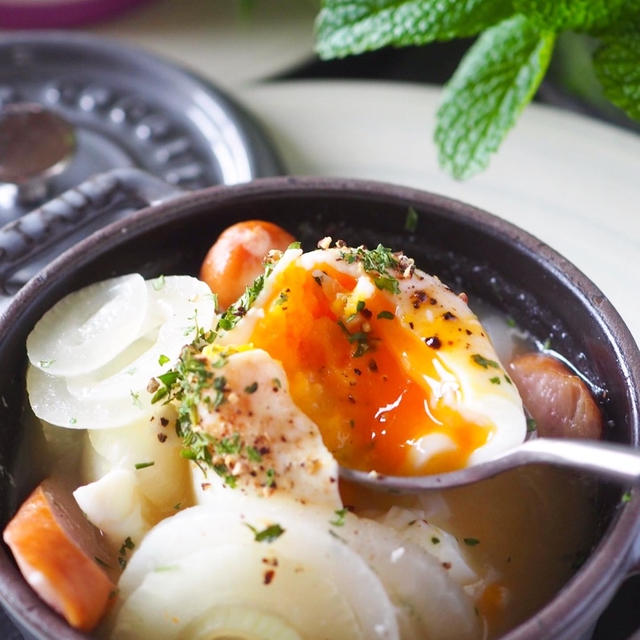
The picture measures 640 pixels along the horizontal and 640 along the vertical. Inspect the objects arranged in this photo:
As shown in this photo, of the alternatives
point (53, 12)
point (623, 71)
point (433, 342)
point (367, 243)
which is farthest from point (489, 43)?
point (53, 12)

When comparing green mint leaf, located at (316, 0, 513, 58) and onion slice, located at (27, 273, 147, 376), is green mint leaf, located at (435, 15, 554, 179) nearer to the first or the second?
green mint leaf, located at (316, 0, 513, 58)

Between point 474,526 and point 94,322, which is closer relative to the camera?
point 474,526

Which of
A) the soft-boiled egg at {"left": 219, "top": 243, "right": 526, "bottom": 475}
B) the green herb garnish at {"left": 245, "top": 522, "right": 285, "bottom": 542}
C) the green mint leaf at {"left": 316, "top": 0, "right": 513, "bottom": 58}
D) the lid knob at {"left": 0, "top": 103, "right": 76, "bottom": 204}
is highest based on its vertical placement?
the green mint leaf at {"left": 316, "top": 0, "right": 513, "bottom": 58}

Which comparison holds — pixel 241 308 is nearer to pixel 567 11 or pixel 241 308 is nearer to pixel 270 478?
pixel 270 478

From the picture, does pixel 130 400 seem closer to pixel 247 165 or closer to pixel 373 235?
pixel 373 235

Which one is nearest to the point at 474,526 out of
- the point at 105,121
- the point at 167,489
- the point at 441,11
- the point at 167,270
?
the point at 167,489

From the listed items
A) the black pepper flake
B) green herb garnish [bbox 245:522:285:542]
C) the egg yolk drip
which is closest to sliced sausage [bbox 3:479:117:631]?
green herb garnish [bbox 245:522:285:542]
